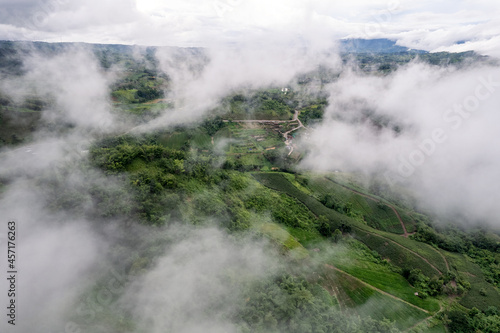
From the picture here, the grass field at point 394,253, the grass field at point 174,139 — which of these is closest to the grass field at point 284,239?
the grass field at point 394,253

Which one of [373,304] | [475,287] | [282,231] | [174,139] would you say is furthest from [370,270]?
[174,139]

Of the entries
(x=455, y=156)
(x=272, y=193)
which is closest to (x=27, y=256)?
(x=272, y=193)

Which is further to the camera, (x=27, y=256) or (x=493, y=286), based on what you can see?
(x=493, y=286)

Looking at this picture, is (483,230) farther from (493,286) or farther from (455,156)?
(455,156)

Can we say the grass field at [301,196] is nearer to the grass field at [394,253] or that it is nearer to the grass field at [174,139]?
the grass field at [394,253]

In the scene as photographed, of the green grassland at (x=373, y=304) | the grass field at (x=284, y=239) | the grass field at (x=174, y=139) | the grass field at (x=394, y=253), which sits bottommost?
the green grassland at (x=373, y=304)

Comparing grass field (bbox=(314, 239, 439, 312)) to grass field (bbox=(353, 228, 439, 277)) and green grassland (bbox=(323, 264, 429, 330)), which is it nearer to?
green grassland (bbox=(323, 264, 429, 330))

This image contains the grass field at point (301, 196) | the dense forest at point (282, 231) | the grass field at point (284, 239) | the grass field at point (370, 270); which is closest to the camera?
the dense forest at point (282, 231)

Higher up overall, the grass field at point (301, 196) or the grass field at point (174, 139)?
the grass field at point (174, 139)

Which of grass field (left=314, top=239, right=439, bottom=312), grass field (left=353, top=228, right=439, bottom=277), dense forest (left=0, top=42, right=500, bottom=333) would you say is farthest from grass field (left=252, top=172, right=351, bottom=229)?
grass field (left=314, top=239, right=439, bottom=312)

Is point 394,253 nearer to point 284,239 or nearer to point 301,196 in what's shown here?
point 284,239

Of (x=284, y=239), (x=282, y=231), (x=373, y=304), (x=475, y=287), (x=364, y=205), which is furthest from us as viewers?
(x=364, y=205)
